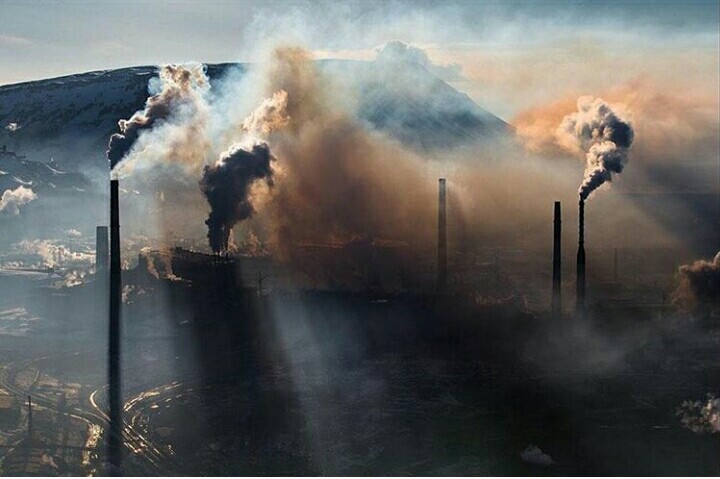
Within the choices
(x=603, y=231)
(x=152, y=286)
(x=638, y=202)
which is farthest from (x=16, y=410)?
(x=638, y=202)

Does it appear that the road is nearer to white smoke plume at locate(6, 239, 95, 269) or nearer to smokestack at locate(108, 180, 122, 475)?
smokestack at locate(108, 180, 122, 475)

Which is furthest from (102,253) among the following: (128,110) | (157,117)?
(128,110)

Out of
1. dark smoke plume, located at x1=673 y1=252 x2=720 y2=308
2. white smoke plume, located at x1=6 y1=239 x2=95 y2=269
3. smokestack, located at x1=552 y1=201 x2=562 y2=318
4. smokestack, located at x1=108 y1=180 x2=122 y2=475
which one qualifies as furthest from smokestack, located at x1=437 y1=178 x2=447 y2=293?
white smoke plume, located at x1=6 y1=239 x2=95 y2=269

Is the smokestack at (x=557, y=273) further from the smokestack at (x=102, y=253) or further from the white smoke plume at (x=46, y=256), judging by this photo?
the white smoke plume at (x=46, y=256)

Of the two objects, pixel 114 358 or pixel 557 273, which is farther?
pixel 557 273

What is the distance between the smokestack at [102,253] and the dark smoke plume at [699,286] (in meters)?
25.7

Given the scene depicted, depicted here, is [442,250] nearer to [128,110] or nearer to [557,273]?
[557,273]

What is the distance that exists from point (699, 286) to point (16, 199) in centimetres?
4112

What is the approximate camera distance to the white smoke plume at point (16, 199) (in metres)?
50.8

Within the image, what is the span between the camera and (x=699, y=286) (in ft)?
115

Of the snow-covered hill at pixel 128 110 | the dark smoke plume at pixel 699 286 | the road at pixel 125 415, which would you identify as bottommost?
the road at pixel 125 415

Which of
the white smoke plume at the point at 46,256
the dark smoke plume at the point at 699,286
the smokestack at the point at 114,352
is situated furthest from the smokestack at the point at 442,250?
the white smoke plume at the point at 46,256

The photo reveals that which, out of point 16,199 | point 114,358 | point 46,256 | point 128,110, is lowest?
point 114,358

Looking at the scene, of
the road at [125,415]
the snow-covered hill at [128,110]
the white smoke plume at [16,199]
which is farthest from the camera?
the snow-covered hill at [128,110]
